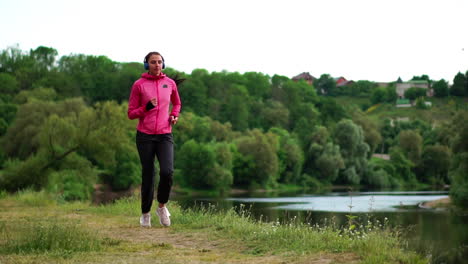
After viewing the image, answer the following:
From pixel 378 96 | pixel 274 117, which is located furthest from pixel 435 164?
pixel 378 96

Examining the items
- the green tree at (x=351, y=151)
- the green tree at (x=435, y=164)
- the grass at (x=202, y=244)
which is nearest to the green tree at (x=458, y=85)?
the green tree at (x=435, y=164)

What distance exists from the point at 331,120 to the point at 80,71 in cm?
4491

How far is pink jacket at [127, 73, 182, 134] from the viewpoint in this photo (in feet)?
26.3

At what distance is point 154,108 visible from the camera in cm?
798

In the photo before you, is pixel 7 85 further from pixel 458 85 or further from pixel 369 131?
pixel 458 85

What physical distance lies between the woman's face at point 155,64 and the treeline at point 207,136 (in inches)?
757

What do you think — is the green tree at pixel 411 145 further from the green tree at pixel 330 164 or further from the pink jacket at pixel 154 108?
the pink jacket at pixel 154 108

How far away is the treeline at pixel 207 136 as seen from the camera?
30.6m

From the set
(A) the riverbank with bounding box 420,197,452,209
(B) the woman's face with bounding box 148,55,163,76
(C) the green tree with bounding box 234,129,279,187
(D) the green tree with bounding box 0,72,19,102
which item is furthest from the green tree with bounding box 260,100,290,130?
(B) the woman's face with bounding box 148,55,163,76

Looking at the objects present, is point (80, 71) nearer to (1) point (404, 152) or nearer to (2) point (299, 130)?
(2) point (299, 130)

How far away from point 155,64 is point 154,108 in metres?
0.59

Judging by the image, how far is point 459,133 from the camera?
42156mm

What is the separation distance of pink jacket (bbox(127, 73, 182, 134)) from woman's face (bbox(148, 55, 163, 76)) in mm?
70

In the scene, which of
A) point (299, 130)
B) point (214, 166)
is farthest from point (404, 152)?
point (214, 166)
